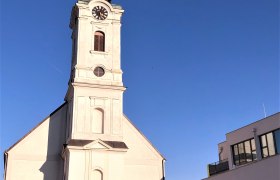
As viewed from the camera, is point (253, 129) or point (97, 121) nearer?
point (253, 129)

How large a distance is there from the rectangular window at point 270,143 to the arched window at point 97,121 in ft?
45.2

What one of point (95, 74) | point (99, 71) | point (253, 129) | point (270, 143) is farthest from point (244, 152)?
point (95, 74)

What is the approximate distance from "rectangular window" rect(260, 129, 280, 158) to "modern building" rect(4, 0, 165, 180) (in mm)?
9968

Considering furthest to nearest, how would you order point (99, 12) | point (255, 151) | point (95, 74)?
point (99, 12) < point (95, 74) < point (255, 151)

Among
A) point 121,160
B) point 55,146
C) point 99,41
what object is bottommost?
point 121,160

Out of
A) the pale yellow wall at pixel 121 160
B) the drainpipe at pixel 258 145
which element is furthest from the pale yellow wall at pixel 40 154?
the drainpipe at pixel 258 145

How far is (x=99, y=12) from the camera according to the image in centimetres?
4234

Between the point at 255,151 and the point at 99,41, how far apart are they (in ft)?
57.5

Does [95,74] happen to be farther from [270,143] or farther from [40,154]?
[270,143]

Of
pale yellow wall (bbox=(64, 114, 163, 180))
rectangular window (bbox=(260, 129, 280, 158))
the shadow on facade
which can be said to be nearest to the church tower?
pale yellow wall (bbox=(64, 114, 163, 180))

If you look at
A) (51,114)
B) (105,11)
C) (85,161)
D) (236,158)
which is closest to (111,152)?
(85,161)

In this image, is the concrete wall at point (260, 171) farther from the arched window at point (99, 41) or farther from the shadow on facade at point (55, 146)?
the arched window at point (99, 41)

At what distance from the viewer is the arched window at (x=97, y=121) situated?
1492 inches

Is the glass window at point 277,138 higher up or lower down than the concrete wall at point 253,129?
lower down
